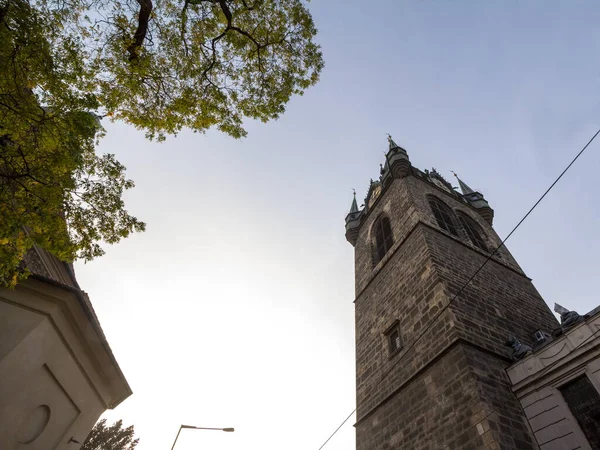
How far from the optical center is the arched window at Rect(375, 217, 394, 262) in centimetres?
1530

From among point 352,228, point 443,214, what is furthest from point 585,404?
point 352,228

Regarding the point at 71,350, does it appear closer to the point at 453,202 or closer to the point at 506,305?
the point at 506,305

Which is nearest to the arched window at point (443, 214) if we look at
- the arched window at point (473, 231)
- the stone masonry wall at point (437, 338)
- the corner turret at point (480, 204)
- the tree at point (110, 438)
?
the stone masonry wall at point (437, 338)

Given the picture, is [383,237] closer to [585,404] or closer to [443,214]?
[443,214]

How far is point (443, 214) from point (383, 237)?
285 centimetres

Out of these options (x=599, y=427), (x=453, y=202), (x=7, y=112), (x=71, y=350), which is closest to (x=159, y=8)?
(x=7, y=112)

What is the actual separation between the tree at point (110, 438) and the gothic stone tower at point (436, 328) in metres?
23.7

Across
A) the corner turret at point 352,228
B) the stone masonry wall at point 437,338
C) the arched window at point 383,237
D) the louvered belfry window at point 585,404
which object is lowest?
the louvered belfry window at point 585,404

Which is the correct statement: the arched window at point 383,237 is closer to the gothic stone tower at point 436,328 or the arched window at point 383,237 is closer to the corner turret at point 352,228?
the gothic stone tower at point 436,328

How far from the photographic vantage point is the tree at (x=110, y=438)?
25245 mm

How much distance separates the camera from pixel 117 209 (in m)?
7.11

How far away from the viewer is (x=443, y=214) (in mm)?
15656

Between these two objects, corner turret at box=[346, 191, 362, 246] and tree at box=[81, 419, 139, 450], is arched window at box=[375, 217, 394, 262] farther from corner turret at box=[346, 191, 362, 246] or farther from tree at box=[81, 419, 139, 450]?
tree at box=[81, 419, 139, 450]

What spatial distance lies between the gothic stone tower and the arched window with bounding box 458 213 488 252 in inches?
2.7
